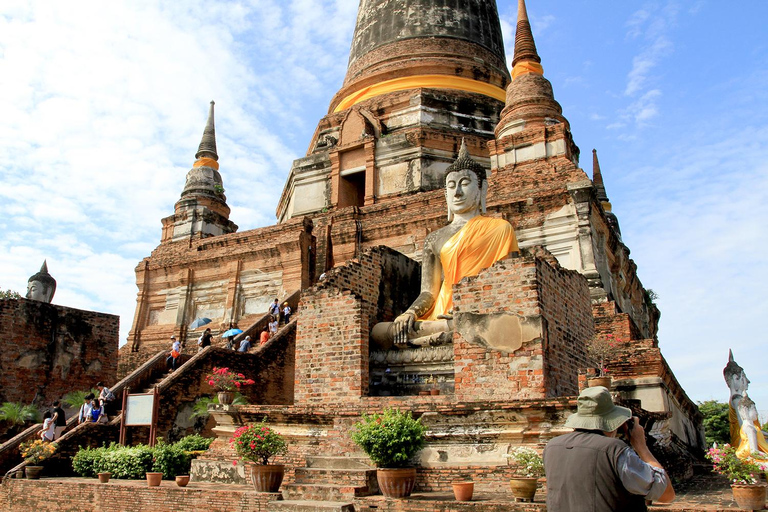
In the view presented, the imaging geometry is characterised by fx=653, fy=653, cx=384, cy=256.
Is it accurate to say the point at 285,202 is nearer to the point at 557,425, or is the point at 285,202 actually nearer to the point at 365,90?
the point at 365,90

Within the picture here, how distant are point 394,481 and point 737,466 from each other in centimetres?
319

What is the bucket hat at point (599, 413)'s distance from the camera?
326 centimetres

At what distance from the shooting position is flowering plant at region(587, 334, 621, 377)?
10.4 m

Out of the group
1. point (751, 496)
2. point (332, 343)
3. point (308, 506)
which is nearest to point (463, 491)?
point (308, 506)

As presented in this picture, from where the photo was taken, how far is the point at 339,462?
7.39 m

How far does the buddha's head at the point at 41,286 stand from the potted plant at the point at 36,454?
9.81 meters

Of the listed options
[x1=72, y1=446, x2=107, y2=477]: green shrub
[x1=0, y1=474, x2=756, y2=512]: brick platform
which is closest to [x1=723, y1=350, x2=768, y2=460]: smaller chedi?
[x1=0, y1=474, x2=756, y2=512]: brick platform

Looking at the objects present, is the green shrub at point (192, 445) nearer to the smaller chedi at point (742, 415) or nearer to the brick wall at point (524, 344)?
the brick wall at point (524, 344)

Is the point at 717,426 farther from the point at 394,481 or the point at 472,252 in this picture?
the point at 394,481

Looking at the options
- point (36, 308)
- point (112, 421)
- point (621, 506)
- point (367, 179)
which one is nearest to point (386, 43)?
point (367, 179)

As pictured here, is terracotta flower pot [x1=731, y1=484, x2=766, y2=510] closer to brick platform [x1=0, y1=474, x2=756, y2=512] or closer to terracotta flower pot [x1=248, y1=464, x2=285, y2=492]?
brick platform [x1=0, y1=474, x2=756, y2=512]

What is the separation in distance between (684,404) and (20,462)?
13.0m

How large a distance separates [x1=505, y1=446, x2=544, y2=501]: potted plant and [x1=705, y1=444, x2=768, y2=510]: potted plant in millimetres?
1682

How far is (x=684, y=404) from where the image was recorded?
1402 centimetres
